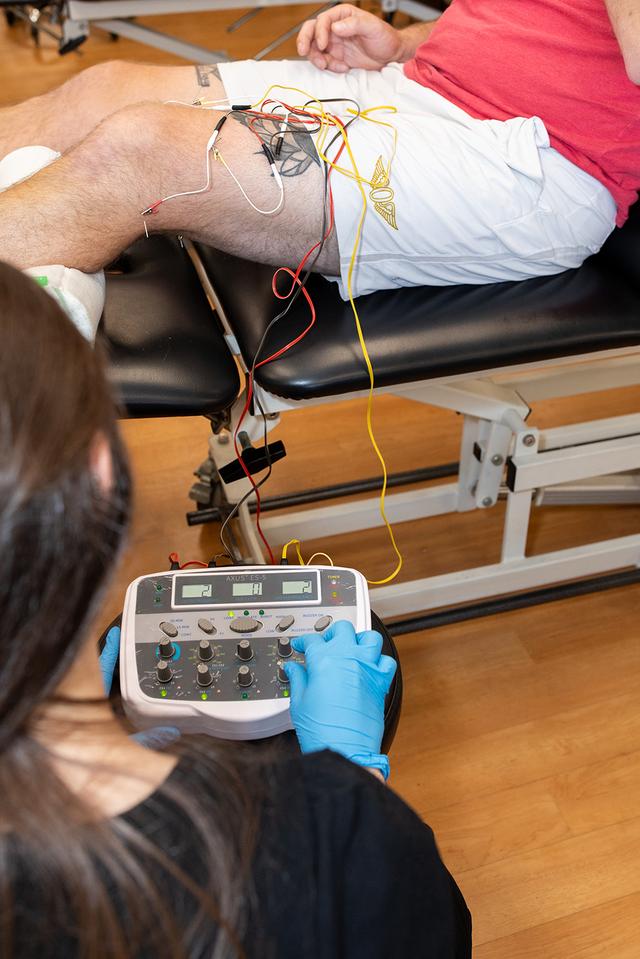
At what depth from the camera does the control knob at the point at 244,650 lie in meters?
1.09

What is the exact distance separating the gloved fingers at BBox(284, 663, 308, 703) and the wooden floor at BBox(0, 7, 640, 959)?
21cm

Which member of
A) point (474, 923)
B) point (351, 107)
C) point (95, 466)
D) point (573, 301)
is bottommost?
point (474, 923)

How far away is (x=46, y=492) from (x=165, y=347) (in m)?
0.76

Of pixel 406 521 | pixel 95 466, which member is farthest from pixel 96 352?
pixel 406 521

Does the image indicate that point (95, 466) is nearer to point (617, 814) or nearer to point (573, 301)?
point (573, 301)

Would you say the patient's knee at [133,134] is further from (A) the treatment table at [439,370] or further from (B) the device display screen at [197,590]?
(B) the device display screen at [197,590]

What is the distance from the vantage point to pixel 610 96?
134cm

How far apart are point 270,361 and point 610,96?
2.07ft

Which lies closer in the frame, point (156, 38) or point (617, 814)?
point (617, 814)

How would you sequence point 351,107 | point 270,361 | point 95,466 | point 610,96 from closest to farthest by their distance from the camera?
1. point 95,466
2. point 270,361
3. point 610,96
4. point 351,107

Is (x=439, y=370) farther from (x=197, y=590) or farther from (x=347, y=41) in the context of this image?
(x=347, y=41)

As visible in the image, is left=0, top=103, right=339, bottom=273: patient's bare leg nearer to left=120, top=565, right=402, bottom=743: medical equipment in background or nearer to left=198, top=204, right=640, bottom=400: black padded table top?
left=198, top=204, right=640, bottom=400: black padded table top

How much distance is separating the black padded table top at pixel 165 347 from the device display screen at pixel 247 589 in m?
0.23

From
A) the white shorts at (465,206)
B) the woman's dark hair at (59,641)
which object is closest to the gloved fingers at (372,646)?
the woman's dark hair at (59,641)
